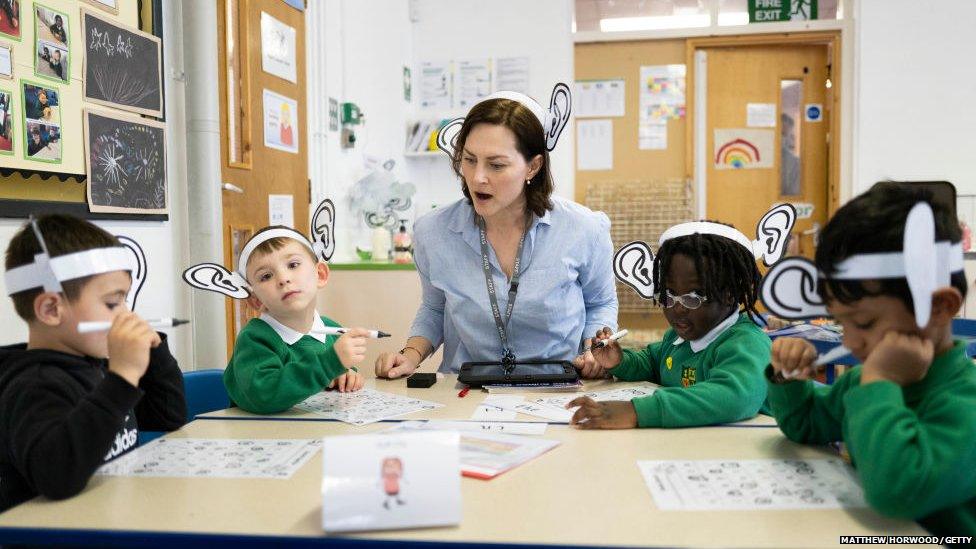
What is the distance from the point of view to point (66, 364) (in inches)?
49.7

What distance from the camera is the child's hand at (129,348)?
1.16 m

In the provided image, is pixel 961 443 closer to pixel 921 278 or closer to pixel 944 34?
pixel 921 278

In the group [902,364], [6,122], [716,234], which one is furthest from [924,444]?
[6,122]

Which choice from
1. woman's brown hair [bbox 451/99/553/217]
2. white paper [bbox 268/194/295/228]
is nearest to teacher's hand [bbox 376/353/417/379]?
woman's brown hair [bbox 451/99/553/217]

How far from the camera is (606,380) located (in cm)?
197

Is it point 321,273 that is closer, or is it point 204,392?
point 321,273

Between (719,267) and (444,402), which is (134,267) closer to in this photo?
(444,402)

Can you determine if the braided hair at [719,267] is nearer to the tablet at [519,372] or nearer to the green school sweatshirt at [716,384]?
the green school sweatshirt at [716,384]

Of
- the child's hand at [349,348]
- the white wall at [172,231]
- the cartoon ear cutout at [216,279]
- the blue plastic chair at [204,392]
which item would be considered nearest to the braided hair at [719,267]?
the child's hand at [349,348]

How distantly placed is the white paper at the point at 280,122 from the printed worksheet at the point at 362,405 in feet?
6.21

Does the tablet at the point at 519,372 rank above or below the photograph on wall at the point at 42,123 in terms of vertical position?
below

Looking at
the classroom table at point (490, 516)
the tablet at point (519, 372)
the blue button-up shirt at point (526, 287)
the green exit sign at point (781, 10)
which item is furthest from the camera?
the green exit sign at point (781, 10)

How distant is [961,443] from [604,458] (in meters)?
0.50

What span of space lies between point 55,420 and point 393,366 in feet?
3.19
